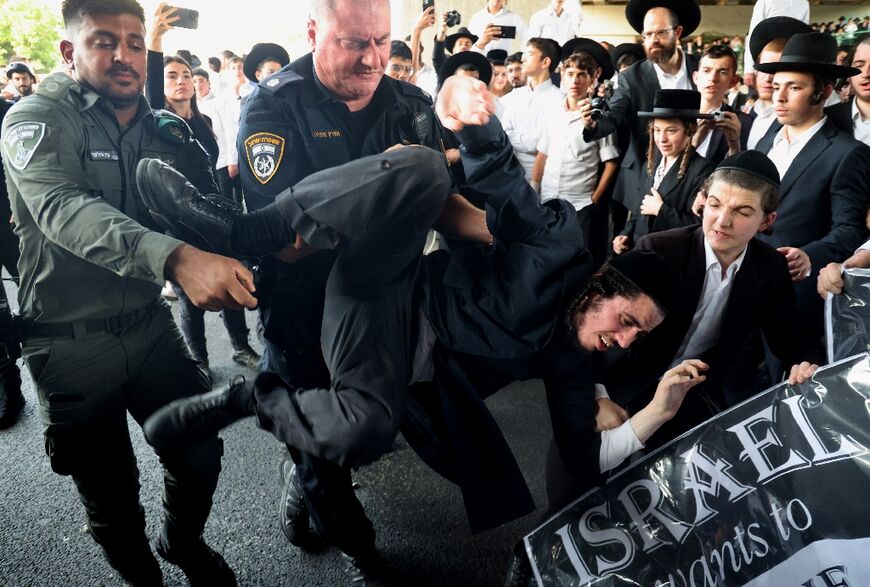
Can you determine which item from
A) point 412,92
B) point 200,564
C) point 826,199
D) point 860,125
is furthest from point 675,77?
point 200,564

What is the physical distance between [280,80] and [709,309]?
151cm

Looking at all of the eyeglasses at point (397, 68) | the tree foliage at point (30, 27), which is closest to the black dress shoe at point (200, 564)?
the tree foliage at point (30, 27)

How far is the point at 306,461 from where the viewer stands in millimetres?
1657

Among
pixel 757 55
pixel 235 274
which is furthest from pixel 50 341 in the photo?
pixel 757 55

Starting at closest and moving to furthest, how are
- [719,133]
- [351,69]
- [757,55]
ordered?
[351,69] → [719,133] → [757,55]

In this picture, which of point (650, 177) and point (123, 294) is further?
point (650, 177)

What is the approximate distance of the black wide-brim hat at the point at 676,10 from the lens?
Result: 2992mm

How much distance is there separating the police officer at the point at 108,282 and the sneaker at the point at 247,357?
64.2 inches

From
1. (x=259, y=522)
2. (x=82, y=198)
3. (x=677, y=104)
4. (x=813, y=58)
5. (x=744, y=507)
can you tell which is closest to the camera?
(x=82, y=198)

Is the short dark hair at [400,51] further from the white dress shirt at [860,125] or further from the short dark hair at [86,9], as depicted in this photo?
the white dress shirt at [860,125]

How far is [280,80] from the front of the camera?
1502 millimetres

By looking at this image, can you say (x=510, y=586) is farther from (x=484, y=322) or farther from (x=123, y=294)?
(x=123, y=294)

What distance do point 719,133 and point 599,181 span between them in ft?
2.59

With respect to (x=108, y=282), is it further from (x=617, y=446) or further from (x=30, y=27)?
(x=617, y=446)
